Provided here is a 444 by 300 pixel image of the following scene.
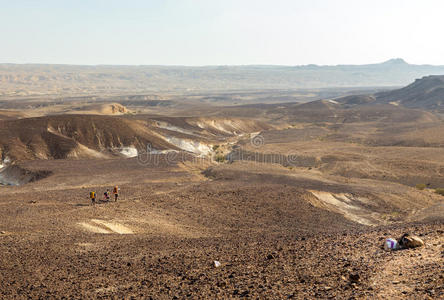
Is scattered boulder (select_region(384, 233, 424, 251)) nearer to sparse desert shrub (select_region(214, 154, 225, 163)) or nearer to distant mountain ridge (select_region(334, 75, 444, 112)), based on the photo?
sparse desert shrub (select_region(214, 154, 225, 163))

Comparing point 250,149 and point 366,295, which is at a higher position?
point 366,295

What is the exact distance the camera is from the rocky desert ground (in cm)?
996

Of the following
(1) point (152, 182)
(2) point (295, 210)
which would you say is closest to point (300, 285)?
(2) point (295, 210)

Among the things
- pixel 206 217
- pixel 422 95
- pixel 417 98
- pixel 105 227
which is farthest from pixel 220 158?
pixel 422 95

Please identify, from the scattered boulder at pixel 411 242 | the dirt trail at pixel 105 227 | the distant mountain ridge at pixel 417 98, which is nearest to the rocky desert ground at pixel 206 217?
the dirt trail at pixel 105 227

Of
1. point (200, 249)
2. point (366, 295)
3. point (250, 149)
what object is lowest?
point (250, 149)

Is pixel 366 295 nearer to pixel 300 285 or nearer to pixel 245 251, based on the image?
pixel 300 285

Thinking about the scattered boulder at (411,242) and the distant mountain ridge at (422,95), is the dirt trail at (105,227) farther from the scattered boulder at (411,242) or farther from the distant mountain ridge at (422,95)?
the distant mountain ridge at (422,95)

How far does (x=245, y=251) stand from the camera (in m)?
12.8

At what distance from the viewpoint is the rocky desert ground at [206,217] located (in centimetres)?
996

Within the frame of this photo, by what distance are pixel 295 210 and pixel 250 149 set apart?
3092cm

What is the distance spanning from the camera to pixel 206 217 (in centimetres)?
2058

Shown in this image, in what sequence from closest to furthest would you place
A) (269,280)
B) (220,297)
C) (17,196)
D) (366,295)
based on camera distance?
(366,295) → (220,297) → (269,280) → (17,196)

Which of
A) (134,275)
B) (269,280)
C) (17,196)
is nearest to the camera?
(269,280)
